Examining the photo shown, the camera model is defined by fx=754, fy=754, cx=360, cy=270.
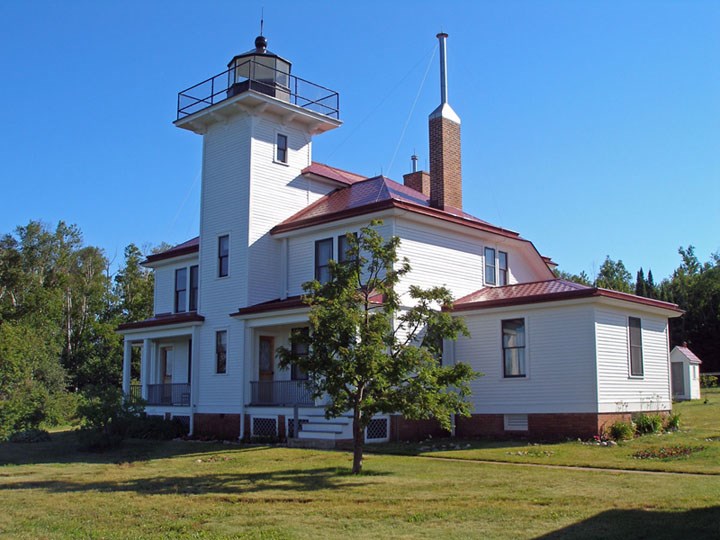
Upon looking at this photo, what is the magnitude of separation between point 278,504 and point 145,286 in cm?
4530

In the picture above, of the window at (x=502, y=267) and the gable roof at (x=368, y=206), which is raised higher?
the gable roof at (x=368, y=206)

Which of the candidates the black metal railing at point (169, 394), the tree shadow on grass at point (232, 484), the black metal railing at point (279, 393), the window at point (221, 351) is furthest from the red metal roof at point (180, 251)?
the tree shadow on grass at point (232, 484)

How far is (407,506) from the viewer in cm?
1103

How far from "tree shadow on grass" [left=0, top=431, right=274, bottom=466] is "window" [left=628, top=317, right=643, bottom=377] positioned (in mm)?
10699

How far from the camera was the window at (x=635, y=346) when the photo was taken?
2155cm

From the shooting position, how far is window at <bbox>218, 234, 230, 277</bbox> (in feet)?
84.3

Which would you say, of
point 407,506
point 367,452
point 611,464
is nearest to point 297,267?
point 367,452

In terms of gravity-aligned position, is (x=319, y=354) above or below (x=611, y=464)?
above

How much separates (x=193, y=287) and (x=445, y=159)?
10860 millimetres

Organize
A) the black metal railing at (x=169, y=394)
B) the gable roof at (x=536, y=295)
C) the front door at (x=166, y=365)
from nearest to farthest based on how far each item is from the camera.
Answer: the gable roof at (x=536, y=295)
the black metal railing at (x=169, y=394)
the front door at (x=166, y=365)

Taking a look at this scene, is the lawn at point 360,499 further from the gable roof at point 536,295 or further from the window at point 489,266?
the window at point 489,266

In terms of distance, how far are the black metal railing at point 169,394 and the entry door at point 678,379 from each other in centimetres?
2544

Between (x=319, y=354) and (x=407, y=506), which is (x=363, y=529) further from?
(x=319, y=354)

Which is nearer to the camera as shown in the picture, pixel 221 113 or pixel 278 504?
pixel 278 504
